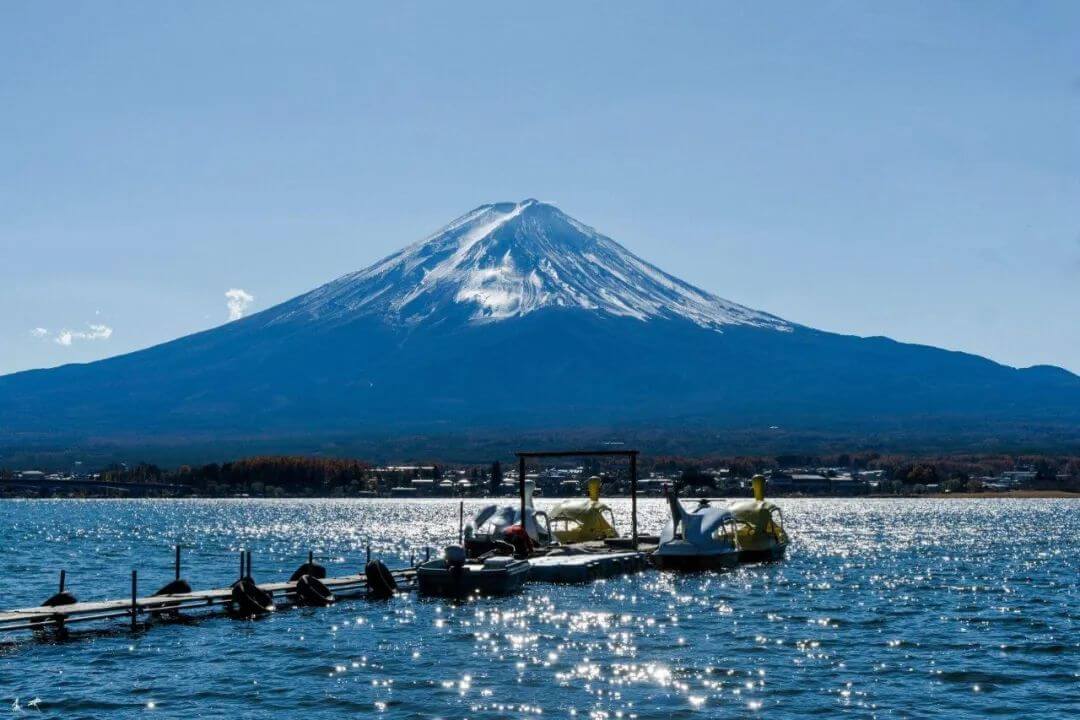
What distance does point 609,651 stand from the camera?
139 feet

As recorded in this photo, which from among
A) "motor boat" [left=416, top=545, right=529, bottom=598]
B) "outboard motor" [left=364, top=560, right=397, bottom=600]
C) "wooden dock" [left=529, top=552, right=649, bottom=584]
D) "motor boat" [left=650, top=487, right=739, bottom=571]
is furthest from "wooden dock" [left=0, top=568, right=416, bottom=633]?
"motor boat" [left=650, top=487, right=739, bottom=571]

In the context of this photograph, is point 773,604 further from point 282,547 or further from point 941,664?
point 282,547

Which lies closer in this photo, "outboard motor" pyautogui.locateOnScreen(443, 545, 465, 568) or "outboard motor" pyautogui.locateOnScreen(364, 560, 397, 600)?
"outboard motor" pyautogui.locateOnScreen(443, 545, 465, 568)

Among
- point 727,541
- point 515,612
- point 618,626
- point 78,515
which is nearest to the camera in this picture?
point 618,626

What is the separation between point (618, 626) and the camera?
4872 cm

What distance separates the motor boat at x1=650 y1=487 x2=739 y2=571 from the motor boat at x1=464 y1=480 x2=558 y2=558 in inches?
283

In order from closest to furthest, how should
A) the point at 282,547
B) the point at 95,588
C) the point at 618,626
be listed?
the point at 618,626 → the point at 95,588 → the point at 282,547

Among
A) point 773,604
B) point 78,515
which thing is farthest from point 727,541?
point 78,515

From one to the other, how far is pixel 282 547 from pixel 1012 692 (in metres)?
73.0

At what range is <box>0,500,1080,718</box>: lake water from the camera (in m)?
34.1

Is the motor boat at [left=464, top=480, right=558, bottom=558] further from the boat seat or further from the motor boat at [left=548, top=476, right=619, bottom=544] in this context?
the boat seat

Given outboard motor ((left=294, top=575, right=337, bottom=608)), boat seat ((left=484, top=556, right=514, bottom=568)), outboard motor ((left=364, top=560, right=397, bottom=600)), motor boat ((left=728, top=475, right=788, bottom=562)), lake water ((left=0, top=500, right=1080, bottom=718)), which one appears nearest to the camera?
lake water ((left=0, top=500, right=1080, bottom=718))

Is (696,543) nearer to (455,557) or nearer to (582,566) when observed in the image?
(582,566)

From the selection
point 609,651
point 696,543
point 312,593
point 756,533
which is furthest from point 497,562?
point 756,533
